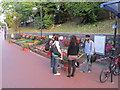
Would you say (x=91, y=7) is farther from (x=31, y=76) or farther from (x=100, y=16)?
(x=31, y=76)

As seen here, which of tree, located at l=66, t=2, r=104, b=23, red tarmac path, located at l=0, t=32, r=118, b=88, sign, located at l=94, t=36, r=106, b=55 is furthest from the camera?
tree, located at l=66, t=2, r=104, b=23

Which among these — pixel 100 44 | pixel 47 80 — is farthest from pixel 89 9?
pixel 47 80

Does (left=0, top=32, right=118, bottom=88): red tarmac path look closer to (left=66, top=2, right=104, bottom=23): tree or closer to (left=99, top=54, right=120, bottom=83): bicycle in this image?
(left=99, top=54, right=120, bottom=83): bicycle

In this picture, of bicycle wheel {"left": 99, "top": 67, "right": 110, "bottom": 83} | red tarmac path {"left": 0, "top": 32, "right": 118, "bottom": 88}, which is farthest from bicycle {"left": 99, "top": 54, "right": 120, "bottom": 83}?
red tarmac path {"left": 0, "top": 32, "right": 118, "bottom": 88}

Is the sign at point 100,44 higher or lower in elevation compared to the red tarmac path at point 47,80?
higher

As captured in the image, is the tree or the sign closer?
the sign

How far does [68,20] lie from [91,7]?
8965 mm

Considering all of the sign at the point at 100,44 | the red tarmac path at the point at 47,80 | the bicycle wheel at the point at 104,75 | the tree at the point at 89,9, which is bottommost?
the red tarmac path at the point at 47,80

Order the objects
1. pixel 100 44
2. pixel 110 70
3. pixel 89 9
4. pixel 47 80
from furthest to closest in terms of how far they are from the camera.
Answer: pixel 89 9 → pixel 100 44 → pixel 47 80 → pixel 110 70

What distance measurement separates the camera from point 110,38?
7.33 meters

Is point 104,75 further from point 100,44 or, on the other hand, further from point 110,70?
point 100,44

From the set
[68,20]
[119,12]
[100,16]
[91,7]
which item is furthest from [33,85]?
[68,20]

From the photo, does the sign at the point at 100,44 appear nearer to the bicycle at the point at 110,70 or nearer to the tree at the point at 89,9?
the bicycle at the point at 110,70

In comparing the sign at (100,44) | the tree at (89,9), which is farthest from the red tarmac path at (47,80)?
the tree at (89,9)
